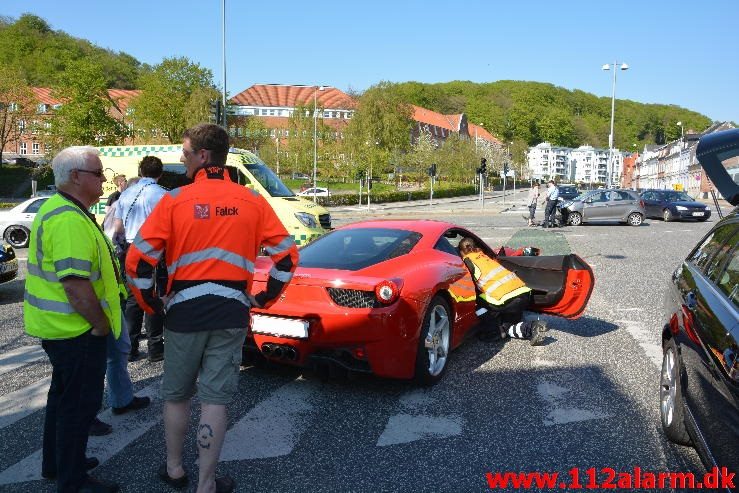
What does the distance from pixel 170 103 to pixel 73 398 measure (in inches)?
2458

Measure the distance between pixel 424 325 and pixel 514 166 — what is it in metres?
115

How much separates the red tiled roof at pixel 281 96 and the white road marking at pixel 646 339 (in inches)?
4213

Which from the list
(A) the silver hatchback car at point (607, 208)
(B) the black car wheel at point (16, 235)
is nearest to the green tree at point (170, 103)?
(A) the silver hatchback car at point (607, 208)

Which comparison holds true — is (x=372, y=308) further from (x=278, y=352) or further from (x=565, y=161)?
(x=565, y=161)

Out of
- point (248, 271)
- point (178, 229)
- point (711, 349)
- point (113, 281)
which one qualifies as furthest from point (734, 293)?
point (113, 281)

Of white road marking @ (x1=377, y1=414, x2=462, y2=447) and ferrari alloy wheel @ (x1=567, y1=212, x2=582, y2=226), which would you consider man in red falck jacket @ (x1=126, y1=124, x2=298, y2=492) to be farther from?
ferrari alloy wheel @ (x1=567, y1=212, x2=582, y2=226)

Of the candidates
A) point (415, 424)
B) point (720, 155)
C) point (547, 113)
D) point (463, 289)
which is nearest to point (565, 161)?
point (547, 113)

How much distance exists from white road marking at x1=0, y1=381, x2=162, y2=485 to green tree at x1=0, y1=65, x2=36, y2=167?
56.3 metres

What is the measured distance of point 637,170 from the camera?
15338 cm

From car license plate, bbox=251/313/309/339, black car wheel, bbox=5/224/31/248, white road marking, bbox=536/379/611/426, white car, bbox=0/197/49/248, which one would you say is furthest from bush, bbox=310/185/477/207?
white road marking, bbox=536/379/611/426

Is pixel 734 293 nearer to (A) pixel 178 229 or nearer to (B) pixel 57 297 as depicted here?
(A) pixel 178 229

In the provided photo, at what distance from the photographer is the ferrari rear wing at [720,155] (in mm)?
4234

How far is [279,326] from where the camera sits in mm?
4613

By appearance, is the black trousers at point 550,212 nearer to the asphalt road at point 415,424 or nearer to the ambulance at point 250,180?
the ambulance at point 250,180
